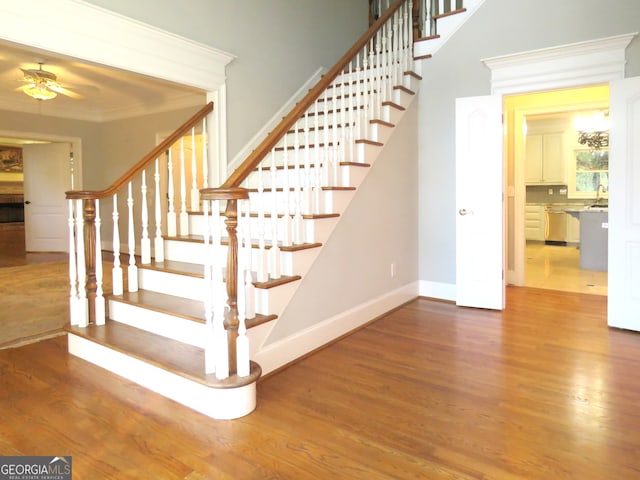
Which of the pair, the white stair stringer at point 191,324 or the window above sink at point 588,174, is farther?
the window above sink at point 588,174

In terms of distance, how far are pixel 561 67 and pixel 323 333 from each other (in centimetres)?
304

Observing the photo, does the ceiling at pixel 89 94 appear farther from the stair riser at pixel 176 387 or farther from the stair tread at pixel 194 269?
the stair riser at pixel 176 387

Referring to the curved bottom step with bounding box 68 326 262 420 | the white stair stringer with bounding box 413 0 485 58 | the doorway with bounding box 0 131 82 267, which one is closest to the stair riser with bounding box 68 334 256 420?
the curved bottom step with bounding box 68 326 262 420

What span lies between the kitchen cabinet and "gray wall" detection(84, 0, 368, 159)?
19.1 feet

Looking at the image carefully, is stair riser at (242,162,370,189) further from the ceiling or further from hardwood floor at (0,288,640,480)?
the ceiling

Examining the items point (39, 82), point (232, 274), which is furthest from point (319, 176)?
point (39, 82)

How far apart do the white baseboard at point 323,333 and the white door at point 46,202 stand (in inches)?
241

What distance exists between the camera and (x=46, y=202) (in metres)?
7.43

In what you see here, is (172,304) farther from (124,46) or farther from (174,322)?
(124,46)

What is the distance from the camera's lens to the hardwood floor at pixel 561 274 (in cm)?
502

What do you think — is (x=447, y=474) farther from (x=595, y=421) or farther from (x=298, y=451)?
(x=595, y=421)

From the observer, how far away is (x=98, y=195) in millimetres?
2846

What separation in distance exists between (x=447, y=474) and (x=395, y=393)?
698mm

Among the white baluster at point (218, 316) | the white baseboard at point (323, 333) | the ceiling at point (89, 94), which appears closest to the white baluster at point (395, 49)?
A: the white baseboard at point (323, 333)
